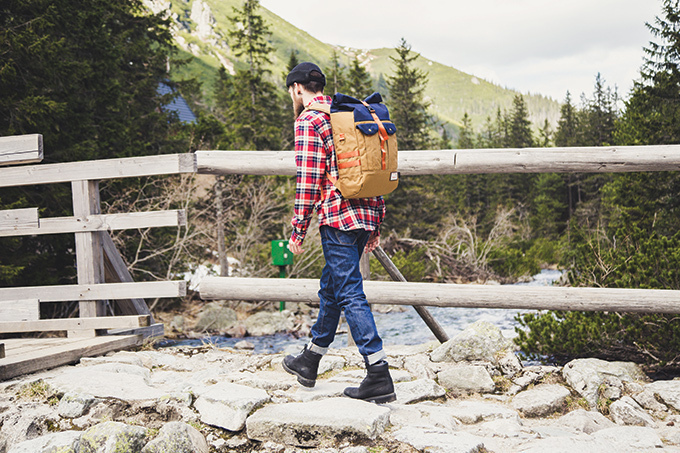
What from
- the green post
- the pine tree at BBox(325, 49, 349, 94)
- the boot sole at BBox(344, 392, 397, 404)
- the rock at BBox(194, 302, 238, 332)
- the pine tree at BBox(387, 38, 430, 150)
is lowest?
the rock at BBox(194, 302, 238, 332)

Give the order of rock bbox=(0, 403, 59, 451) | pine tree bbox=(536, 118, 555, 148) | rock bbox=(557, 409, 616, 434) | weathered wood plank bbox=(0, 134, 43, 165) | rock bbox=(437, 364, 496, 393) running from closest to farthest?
rock bbox=(0, 403, 59, 451)
rock bbox=(557, 409, 616, 434)
rock bbox=(437, 364, 496, 393)
weathered wood plank bbox=(0, 134, 43, 165)
pine tree bbox=(536, 118, 555, 148)

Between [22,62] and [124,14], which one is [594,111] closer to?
[124,14]

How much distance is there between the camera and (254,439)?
2.50 m

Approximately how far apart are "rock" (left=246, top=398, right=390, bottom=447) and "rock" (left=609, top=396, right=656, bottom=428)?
4.65ft

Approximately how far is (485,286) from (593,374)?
885 mm

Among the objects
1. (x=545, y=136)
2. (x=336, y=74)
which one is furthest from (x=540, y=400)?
(x=545, y=136)

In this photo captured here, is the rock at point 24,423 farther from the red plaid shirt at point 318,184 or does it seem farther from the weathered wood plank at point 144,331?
the red plaid shirt at point 318,184

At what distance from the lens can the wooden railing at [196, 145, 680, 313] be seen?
11.1 feet

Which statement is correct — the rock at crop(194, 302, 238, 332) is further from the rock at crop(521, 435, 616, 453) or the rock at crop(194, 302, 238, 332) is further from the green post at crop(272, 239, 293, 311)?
the rock at crop(521, 435, 616, 453)

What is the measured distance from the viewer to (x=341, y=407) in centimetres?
260

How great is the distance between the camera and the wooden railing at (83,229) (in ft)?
13.5

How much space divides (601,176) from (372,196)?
34257 mm

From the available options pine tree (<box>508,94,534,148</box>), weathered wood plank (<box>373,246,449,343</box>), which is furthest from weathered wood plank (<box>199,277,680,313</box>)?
pine tree (<box>508,94,534,148</box>)

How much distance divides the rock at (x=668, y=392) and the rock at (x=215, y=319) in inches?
321
